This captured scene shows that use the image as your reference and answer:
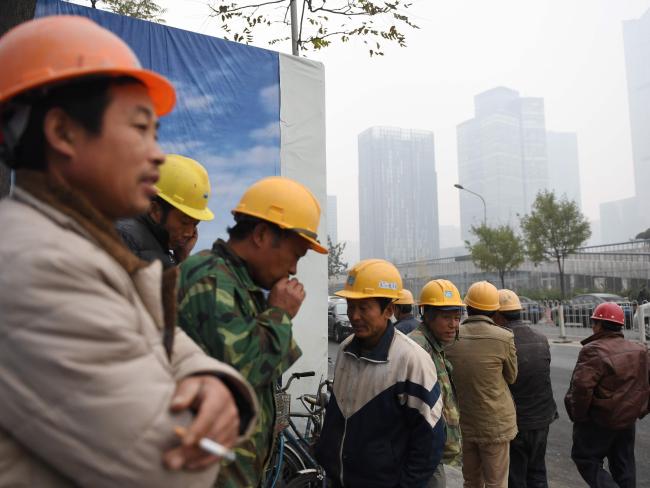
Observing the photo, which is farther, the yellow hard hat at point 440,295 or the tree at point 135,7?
the tree at point 135,7

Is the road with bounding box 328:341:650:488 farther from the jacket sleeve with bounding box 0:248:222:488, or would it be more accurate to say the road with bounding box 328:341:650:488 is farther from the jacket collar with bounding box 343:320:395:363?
the jacket sleeve with bounding box 0:248:222:488

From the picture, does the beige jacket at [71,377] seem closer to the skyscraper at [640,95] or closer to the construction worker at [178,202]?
the construction worker at [178,202]

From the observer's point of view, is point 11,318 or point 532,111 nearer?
point 11,318

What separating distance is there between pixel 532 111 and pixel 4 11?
12708cm

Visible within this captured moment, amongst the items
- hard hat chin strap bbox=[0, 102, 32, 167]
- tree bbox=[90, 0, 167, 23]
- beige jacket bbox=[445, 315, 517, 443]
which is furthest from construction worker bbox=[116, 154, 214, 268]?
tree bbox=[90, 0, 167, 23]

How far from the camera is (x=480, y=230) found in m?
34.9

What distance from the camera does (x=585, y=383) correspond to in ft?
14.4

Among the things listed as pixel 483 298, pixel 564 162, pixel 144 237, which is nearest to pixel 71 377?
pixel 144 237

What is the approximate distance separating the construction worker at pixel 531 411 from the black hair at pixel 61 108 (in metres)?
4.27

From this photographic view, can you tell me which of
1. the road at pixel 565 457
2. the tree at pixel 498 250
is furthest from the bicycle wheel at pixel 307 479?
the tree at pixel 498 250

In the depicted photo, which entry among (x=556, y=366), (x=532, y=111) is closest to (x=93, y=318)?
(x=556, y=366)

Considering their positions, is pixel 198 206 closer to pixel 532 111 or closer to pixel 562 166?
pixel 532 111

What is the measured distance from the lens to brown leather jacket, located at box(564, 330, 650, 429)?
4.36m

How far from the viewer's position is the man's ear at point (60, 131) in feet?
3.18
